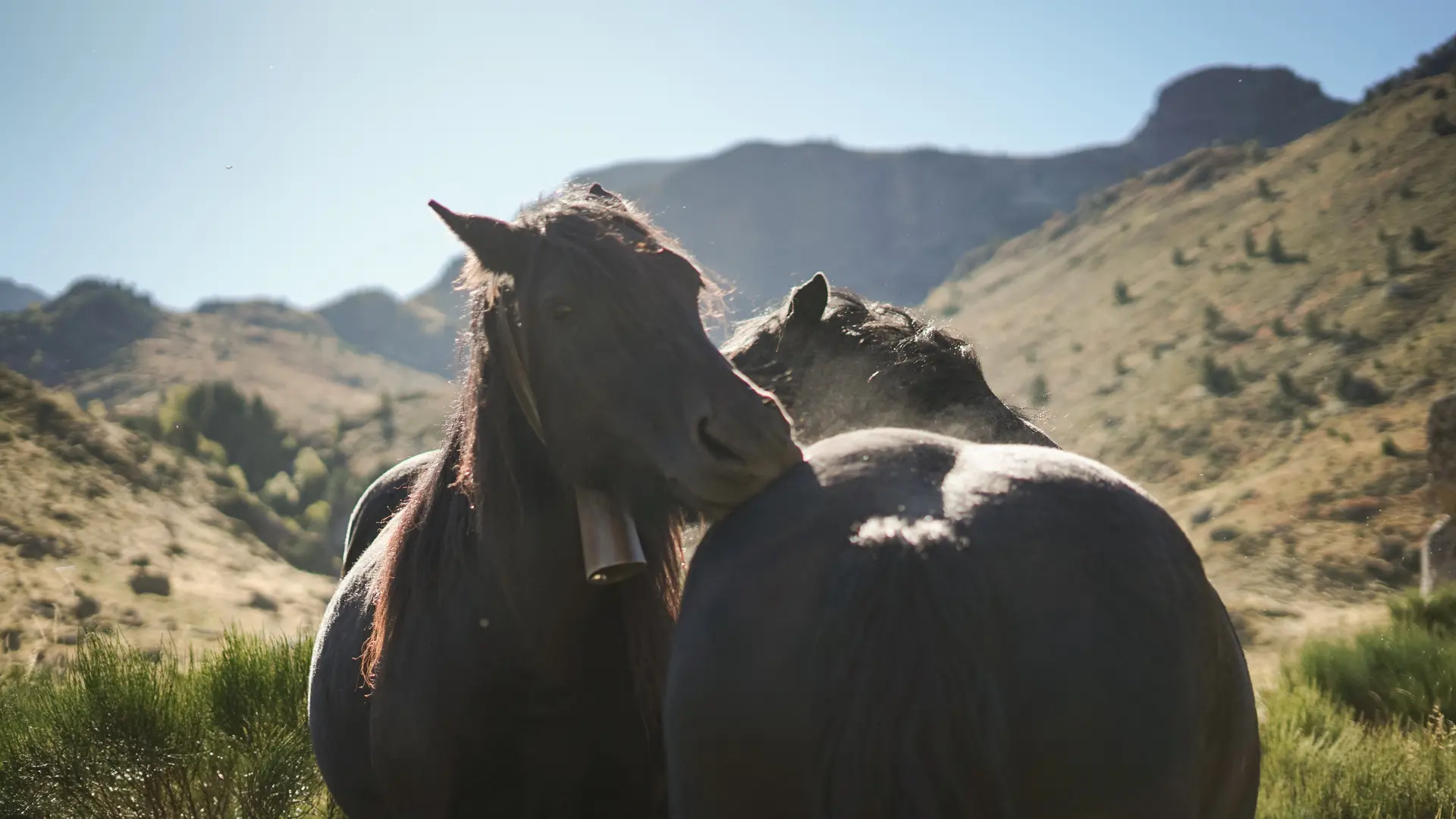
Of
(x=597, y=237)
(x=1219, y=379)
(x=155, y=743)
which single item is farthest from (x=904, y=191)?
(x=597, y=237)

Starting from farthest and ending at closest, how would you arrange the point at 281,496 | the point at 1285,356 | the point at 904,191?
the point at 904,191
the point at 281,496
the point at 1285,356

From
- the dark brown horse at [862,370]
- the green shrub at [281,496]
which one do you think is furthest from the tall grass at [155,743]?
the green shrub at [281,496]

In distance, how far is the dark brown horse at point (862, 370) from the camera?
308 centimetres

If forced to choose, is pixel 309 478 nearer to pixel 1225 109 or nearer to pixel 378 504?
pixel 378 504

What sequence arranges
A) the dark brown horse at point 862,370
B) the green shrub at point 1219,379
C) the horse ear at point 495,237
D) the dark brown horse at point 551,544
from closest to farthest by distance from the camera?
the dark brown horse at point 551,544, the horse ear at point 495,237, the dark brown horse at point 862,370, the green shrub at point 1219,379

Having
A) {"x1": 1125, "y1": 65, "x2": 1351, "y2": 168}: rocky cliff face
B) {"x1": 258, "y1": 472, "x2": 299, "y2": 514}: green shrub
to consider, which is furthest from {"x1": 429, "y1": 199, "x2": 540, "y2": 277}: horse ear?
{"x1": 1125, "y1": 65, "x2": 1351, "y2": 168}: rocky cliff face

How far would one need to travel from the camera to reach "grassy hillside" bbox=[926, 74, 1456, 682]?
19031 millimetres

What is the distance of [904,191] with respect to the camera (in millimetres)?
140250

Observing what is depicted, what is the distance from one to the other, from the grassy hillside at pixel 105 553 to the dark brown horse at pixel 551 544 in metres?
6.42

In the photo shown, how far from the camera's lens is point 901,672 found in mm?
1301

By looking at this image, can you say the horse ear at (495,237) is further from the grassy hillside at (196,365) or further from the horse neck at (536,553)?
the grassy hillside at (196,365)

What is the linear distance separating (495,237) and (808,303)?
1.08 meters

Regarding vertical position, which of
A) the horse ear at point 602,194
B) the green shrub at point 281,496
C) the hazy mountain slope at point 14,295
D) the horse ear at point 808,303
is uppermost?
the hazy mountain slope at point 14,295

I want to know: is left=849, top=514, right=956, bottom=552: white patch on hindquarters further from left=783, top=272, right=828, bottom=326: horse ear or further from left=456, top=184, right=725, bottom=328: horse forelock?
left=783, top=272, right=828, bottom=326: horse ear
